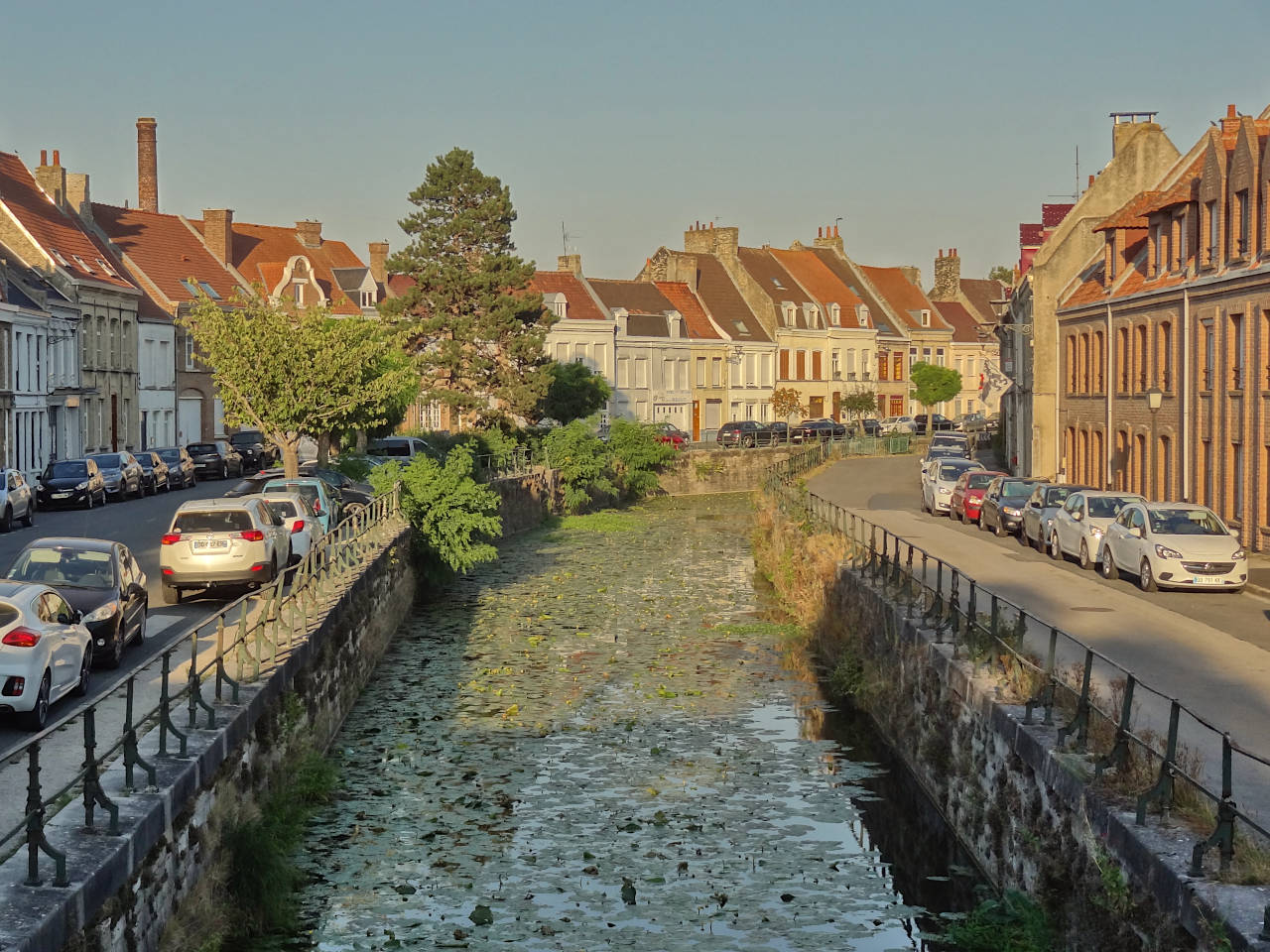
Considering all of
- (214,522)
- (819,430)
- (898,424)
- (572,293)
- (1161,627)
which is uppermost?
(572,293)

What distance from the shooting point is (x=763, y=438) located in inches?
3142

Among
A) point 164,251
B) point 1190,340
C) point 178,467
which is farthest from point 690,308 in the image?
point 1190,340

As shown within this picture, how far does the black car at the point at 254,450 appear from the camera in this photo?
6309 centimetres

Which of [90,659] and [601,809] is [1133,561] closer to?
[601,809]

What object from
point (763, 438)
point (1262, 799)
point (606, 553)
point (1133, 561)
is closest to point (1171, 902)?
point (1262, 799)

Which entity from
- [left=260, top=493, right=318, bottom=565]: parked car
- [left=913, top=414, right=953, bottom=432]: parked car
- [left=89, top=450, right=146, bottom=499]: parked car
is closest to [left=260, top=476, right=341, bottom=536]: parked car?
[left=260, top=493, right=318, bottom=565]: parked car

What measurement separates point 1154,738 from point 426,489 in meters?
24.1

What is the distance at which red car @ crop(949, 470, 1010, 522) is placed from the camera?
42.4 metres

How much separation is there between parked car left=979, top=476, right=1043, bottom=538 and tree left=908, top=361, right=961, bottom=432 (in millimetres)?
60781

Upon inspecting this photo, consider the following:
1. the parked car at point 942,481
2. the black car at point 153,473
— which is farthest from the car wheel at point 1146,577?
the black car at point 153,473

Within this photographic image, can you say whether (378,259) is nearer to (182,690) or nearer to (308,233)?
(308,233)

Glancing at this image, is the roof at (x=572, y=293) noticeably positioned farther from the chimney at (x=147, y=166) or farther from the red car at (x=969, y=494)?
the red car at (x=969, y=494)

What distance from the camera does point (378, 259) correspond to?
275 feet

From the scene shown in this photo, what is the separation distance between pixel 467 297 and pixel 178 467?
14.6 meters
